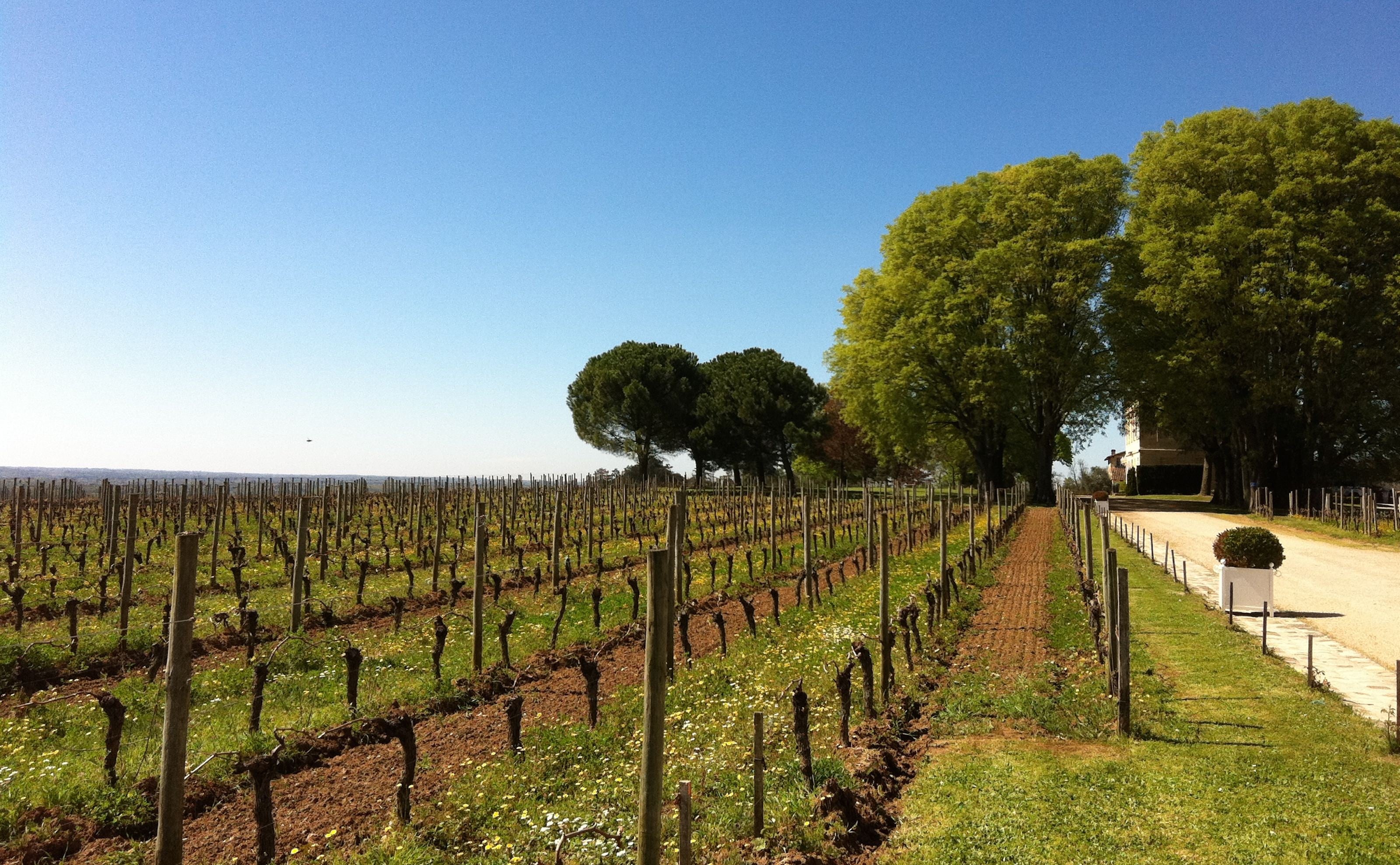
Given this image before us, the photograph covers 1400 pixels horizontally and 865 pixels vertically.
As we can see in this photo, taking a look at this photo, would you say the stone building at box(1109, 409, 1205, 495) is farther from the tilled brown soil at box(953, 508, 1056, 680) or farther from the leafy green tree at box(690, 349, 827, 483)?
the tilled brown soil at box(953, 508, 1056, 680)

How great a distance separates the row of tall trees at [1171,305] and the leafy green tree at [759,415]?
55.3 feet

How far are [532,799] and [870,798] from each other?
313cm

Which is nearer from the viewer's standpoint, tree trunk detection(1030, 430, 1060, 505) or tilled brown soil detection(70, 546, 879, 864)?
tilled brown soil detection(70, 546, 879, 864)

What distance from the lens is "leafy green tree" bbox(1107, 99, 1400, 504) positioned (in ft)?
115

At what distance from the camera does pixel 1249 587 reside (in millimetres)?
15125

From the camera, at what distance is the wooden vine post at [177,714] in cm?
535

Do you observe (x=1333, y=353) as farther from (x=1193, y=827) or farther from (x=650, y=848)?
(x=650, y=848)

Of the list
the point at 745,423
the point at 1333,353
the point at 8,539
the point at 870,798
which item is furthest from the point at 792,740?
the point at 745,423

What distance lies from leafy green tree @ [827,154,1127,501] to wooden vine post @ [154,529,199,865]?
134 feet

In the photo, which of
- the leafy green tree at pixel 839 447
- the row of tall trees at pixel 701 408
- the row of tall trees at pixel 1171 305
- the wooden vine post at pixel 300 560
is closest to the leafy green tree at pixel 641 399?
the row of tall trees at pixel 701 408

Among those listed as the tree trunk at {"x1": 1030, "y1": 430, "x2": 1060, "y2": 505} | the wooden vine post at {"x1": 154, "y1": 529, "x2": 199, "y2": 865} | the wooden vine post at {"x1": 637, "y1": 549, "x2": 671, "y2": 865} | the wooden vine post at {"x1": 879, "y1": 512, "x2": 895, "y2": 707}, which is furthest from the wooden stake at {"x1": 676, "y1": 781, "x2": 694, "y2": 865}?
the tree trunk at {"x1": 1030, "y1": 430, "x2": 1060, "y2": 505}

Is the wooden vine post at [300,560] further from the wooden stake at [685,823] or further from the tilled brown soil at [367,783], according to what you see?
the wooden stake at [685,823]

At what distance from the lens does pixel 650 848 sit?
4.68m

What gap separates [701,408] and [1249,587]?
56.6 m
